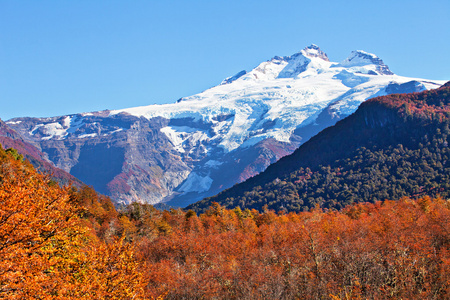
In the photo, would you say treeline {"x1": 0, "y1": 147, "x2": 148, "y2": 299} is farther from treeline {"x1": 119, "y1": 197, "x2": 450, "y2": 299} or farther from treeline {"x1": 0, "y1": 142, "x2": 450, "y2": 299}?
treeline {"x1": 119, "y1": 197, "x2": 450, "y2": 299}

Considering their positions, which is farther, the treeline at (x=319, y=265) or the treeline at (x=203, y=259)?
the treeline at (x=319, y=265)

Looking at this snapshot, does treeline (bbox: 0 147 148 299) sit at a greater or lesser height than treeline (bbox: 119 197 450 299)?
greater

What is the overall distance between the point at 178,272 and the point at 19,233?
38.5 m

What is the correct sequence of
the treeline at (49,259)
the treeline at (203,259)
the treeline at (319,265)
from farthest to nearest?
the treeline at (319,265)
the treeline at (203,259)
the treeline at (49,259)

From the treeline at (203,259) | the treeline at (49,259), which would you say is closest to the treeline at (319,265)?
the treeline at (203,259)

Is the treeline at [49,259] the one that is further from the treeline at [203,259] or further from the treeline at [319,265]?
the treeline at [319,265]

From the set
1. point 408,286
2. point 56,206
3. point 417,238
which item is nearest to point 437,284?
point 408,286

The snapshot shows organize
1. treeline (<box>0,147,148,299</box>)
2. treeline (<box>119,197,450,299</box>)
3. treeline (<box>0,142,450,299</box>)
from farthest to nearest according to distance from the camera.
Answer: treeline (<box>119,197,450,299</box>)
treeline (<box>0,142,450,299</box>)
treeline (<box>0,147,148,299</box>)

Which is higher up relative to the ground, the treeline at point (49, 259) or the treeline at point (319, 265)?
the treeline at point (49, 259)

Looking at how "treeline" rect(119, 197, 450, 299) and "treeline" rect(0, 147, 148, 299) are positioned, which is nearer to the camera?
"treeline" rect(0, 147, 148, 299)

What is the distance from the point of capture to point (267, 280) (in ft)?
162

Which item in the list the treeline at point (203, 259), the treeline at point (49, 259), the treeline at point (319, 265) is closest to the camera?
the treeline at point (49, 259)

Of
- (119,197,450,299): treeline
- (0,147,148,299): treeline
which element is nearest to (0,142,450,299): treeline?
(0,147,148,299): treeline

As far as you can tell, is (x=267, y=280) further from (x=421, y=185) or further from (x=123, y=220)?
(x=421, y=185)
